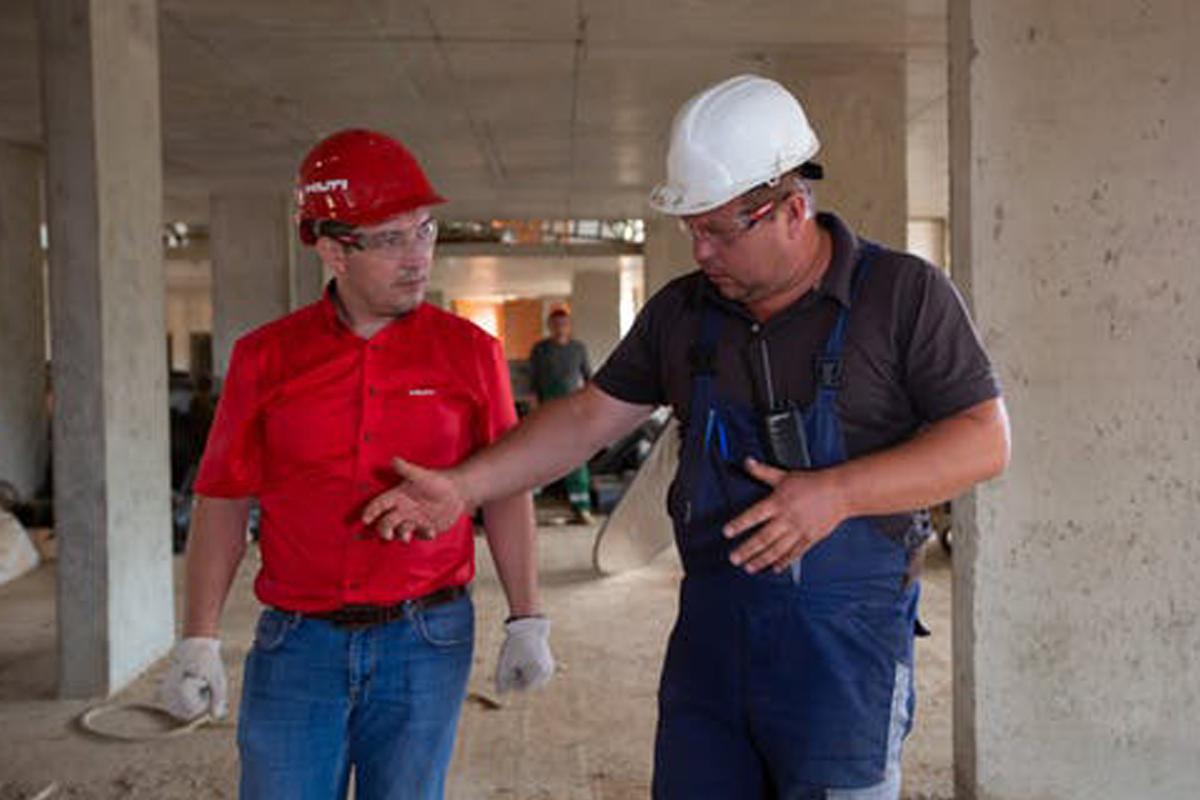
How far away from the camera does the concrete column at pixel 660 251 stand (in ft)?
57.9

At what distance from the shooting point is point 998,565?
13.4 feet

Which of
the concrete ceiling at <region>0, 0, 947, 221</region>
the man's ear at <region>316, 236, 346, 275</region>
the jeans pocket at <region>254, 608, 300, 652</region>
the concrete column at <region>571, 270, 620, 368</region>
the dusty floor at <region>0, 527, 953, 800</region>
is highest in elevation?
the concrete ceiling at <region>0, 0, 947, 221</region>

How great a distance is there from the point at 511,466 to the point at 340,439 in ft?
1.15

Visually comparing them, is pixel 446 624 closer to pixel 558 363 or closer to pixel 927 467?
pixel 927 467

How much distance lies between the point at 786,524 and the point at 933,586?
6.77 m

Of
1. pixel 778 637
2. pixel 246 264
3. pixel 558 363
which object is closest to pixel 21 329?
pixel 246 264

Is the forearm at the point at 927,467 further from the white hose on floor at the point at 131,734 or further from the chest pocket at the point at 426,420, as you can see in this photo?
the white hose on floor at the point at 131,734

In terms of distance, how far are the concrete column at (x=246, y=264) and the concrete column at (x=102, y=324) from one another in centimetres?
829

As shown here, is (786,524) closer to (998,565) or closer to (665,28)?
(998,565)

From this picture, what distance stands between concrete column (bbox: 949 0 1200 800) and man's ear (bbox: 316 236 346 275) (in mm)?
2317

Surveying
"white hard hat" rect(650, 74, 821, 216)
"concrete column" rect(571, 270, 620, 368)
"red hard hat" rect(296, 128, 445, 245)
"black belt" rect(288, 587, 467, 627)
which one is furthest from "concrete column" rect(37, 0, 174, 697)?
"concrete column" rect(571, 270, 620, 368)

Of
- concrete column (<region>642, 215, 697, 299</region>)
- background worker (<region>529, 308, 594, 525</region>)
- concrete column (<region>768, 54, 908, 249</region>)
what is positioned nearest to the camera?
concrete column (<region>768, 54, 908, 249</region>)

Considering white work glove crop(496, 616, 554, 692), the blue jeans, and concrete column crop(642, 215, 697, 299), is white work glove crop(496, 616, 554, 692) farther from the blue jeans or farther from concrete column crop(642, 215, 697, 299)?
concrete column crop(642, 215, 697, 299)

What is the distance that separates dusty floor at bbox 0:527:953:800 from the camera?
454 centimetres
